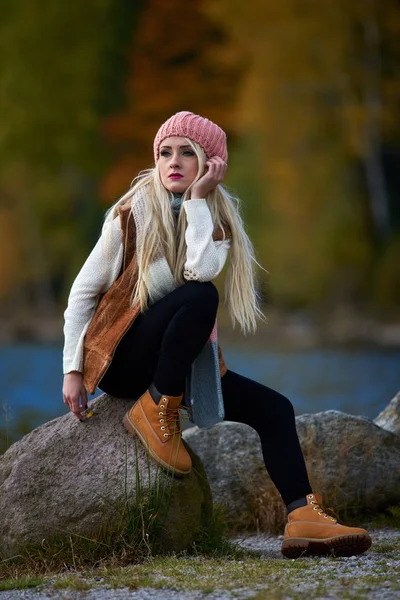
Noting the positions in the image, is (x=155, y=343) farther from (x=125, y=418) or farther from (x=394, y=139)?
(x=394, y=139)

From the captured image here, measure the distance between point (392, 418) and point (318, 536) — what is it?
1648 mm

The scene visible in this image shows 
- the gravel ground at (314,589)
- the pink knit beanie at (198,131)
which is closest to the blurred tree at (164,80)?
the pink knit beanie at (198,131)

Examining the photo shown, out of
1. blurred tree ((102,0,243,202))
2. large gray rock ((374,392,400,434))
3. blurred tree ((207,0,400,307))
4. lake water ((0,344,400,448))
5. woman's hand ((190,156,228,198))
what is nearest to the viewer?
woman's hand ((190,156,228,198))

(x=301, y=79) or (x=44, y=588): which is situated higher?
(x=301, y=79)

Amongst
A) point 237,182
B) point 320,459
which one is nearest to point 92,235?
point 237,182

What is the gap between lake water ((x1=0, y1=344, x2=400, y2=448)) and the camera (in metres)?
10.5

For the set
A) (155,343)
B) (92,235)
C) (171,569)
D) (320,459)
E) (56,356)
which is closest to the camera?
(171,569)

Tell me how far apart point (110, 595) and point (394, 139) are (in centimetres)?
1508

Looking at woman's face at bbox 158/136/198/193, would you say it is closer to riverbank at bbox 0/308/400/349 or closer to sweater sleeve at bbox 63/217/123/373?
sweater sleeve at bbox 63/217/123/373

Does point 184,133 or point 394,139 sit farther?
point 394,139

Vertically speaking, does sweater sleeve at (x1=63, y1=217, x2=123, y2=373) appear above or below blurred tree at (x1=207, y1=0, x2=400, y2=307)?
below

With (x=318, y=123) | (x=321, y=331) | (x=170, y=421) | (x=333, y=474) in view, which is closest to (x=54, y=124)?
(x=318, y=123)

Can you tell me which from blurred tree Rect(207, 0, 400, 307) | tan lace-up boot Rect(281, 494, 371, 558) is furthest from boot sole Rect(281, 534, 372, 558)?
blurred tree Rect(207, 0, 400, 307)

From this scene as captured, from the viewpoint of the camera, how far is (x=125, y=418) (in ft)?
13.1
